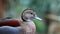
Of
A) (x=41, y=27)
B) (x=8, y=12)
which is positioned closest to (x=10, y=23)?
(x=41, y=27)

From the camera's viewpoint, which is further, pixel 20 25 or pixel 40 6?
pixel 40 6

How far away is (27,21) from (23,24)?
66 mm

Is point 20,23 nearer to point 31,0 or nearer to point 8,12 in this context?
point 31,0

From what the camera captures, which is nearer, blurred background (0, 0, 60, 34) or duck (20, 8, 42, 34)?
duck (20, 8, 42, 34)

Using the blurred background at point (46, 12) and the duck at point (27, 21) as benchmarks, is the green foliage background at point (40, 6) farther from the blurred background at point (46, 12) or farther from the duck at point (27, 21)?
the duck at point (27, 21)

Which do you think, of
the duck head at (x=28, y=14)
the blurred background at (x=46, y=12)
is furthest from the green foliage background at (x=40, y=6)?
the duck head at (x=28, y=14)

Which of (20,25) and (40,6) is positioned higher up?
(40,6)

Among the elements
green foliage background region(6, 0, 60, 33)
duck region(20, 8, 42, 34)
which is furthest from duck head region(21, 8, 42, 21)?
green foliage background region(6, 0, 60, 33)

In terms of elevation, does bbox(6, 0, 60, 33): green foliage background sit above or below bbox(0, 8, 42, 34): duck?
above

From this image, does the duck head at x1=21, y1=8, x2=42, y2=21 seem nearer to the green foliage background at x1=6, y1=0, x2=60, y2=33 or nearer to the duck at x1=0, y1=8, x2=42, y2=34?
the duck at x1=0, y1=8, x2=42, y2=34

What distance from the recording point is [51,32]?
6.68 feet

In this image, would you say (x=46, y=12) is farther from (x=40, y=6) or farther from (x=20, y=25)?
(x=20, y=25)

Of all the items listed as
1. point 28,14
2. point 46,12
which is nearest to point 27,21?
point 28,14

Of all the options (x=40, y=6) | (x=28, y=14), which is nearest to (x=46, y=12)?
(x=40, y=6)
